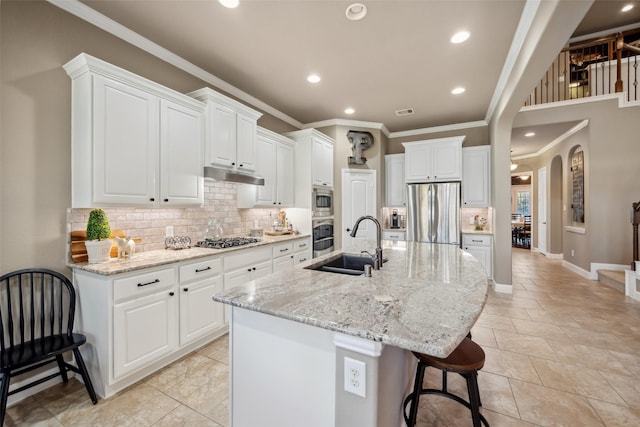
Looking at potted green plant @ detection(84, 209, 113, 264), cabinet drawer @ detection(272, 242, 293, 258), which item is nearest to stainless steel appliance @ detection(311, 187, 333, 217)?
cabinet drawer @ detection(272, 242, 293, 258)

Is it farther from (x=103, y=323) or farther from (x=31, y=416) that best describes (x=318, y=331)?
(x=31, y=416)

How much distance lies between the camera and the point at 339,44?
9.09 feet

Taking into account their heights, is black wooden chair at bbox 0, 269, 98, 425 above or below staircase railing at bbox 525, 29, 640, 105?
below

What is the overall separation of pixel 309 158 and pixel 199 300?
2.66 meters

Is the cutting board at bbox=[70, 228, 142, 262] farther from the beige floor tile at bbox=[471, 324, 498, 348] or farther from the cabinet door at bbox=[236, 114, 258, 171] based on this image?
the beige floor tile at bbox=[471, 324, 498, 348]

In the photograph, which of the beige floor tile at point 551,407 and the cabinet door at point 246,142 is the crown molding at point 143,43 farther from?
the beige floor tile at point 551,407

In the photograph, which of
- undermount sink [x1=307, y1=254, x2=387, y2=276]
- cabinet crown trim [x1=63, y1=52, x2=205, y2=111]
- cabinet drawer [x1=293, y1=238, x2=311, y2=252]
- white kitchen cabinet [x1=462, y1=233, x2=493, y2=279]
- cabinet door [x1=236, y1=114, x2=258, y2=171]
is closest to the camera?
cabinet crown trim [x1=63, y1=52, x2=205, y2=111]

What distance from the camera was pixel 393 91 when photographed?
3875 mm

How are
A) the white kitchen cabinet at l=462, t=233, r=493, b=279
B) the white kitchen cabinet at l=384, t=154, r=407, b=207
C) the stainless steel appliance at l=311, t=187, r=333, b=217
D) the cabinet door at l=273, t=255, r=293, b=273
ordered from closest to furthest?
1. the cabinet door at l=273, t=255, r=293, b=273
2. the stainless steel appliance at l=311, t=187, r=333, b=217
3. the white kitchen cabinet at l=462, t=233, r=493, b=279
4. the white kitchen cabinet at l=384, t=154, r=407, b=207

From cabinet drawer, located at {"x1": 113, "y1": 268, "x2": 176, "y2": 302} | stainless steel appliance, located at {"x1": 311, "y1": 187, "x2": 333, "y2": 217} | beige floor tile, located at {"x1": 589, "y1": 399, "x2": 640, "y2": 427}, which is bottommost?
beige floor tile, located at {"x1": 589, "y1": 399, "x2": 640, "y2": 427}

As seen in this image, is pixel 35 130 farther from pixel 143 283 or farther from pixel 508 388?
pixel 508 388

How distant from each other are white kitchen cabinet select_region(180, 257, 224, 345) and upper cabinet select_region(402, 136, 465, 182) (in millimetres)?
3954

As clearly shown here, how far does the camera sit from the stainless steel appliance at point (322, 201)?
4.50m

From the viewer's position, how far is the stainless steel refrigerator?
15.7 feet
